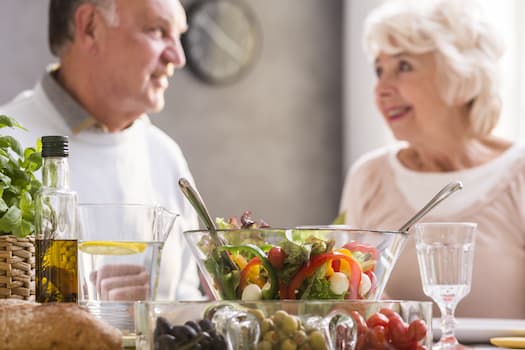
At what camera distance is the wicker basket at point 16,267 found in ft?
3.45

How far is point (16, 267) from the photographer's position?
3.50 ft

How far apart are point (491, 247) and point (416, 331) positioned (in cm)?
185

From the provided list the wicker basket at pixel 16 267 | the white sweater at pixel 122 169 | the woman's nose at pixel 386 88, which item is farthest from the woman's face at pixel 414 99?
the wicker basket at pixel 16 267

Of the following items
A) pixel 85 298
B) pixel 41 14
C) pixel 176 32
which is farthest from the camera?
pixel 41 14

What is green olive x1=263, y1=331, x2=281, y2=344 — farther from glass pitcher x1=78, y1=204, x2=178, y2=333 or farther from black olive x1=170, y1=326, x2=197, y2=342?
glass pitcher x1=78, y1=204, x2=178, y2=333

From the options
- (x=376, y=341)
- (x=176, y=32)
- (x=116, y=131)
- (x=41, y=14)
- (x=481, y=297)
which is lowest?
(x=481, y=297)

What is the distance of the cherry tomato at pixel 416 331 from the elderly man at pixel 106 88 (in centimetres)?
142

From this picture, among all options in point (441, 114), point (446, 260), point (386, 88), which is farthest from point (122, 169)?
point (446, 260)

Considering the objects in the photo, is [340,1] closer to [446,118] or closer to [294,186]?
[294,186]

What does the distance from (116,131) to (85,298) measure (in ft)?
4.55

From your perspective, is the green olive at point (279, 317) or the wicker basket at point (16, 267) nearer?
the green olive at point (279, 317)

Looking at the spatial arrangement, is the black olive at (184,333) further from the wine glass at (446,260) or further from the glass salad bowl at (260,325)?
the wine glass at (446,260)

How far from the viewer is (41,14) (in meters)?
4.62

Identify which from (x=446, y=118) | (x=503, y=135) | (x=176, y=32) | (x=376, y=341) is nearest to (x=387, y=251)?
(x=376, y=341)
